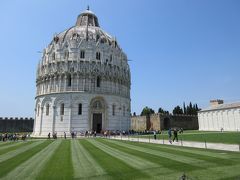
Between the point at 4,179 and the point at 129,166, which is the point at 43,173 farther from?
the point at 129,166

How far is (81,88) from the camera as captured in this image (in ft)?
179

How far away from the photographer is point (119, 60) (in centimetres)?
6238

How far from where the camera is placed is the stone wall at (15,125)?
280ft

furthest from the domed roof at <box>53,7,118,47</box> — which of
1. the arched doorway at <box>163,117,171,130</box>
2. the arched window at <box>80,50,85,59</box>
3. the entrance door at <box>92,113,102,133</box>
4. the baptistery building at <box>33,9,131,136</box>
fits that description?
the arched doorway at <box>163,117,171,130</box>

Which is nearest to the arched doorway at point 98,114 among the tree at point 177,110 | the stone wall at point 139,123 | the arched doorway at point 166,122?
the stone wall at point 139,123

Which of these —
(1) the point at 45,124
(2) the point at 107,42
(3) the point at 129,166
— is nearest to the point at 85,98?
(1) the point at 45,124

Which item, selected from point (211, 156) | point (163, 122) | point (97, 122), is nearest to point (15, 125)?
point (97, 122)

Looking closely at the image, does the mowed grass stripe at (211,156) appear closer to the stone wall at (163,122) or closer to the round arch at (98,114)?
the round arch at (98,114)

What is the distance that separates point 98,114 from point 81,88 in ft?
25.7

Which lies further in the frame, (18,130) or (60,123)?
(18,130)

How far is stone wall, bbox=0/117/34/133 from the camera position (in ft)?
280

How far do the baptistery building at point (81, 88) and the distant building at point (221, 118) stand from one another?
1160 inches

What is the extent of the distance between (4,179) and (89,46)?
52064 millimetres

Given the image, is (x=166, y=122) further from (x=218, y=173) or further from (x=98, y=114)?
(x=218, y=173)
